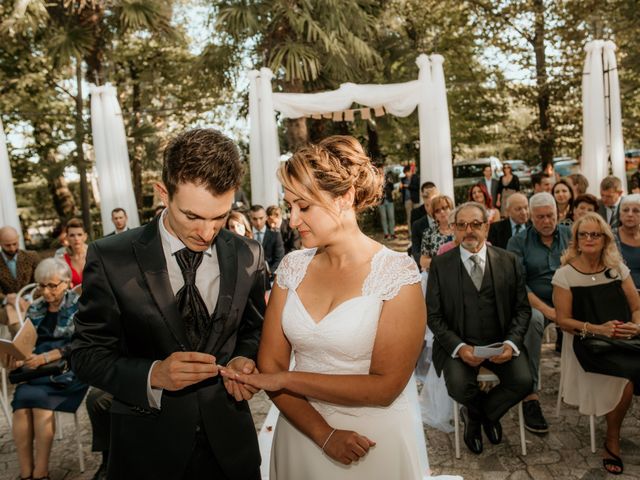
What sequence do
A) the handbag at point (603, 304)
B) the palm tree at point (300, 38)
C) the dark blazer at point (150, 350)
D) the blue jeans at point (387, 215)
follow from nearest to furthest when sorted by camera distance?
the dark blazer at point (150, 350)
the handbag at point (603, 304)
the palm tree at point (300, 38)
the blue jeans at point (387, 215)

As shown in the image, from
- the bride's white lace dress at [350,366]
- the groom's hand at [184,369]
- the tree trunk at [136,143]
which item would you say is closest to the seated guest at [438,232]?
the bride's white lace dress at [350,366]

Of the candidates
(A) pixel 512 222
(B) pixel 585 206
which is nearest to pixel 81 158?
(A) pixel 512 222

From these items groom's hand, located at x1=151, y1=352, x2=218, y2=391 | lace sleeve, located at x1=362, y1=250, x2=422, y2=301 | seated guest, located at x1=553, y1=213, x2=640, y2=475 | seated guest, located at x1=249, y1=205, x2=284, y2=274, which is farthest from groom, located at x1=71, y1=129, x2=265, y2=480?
seated guest, located at x1=249, y1=205, x2=284, y2=274

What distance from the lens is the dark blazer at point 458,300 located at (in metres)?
3.84

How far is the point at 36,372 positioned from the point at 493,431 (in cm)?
325

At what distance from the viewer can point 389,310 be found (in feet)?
6.13

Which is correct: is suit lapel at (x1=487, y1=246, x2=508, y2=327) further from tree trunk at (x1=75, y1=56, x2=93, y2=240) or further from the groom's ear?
tree trunk at (x1=75, y1=56, x2=93, y2=240)

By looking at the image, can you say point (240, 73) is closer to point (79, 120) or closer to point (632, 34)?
point (79, 120)

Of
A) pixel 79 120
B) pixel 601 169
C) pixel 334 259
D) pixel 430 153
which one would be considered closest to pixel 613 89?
pixel 601 169

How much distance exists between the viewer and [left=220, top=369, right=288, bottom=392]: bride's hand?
5.76 ft

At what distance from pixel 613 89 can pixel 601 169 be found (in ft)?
4.02

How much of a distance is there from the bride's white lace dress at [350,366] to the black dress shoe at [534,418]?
221cm

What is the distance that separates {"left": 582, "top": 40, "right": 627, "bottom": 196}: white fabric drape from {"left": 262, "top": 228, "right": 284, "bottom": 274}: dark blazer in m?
4.90

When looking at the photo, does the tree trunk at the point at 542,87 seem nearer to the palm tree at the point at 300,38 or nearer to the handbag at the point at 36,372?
the palm tree at the point at 300,38
